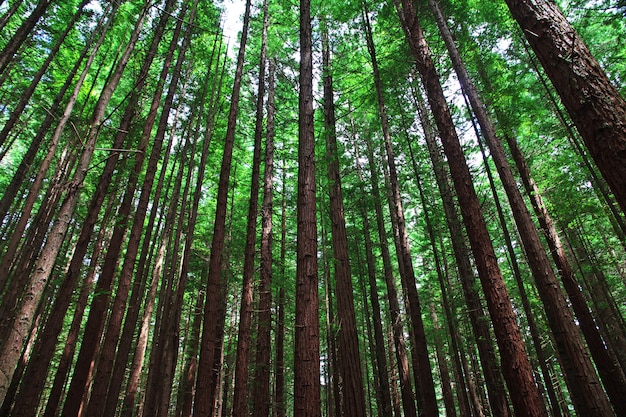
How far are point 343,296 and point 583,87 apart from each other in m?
5.74

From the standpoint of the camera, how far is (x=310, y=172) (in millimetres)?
5445

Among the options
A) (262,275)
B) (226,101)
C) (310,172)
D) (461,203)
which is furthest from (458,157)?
(226,101)

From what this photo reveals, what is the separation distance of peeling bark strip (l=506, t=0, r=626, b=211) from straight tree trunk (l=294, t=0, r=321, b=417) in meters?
3.39

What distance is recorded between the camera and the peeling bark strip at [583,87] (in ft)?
9.02

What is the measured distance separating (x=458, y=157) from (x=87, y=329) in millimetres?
9490

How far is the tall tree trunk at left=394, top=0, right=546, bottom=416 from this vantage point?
4.68 m

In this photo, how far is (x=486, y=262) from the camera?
5.54 metres

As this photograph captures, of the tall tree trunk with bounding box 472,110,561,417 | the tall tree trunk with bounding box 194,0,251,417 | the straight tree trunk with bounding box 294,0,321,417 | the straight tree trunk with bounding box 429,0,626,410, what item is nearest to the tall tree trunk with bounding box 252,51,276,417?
the tall tree trunk with bounding box 194,0,251,417

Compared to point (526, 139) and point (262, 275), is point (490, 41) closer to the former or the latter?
point (526, 139)

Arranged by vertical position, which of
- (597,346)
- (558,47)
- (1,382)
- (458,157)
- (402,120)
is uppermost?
(402,120)

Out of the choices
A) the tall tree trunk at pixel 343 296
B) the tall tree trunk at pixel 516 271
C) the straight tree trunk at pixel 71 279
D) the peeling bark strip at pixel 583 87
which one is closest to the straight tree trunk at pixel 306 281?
the tall tree trunk at pixel 343 296

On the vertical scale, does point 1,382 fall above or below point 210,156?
below

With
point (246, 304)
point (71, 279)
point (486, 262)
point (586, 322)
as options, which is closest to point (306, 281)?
point (486, 262)

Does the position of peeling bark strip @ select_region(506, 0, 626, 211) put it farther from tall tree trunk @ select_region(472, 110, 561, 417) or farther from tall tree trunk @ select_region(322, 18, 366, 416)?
tall tree trunk @ select_region(472, 110, 561, 417)
